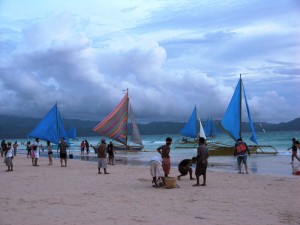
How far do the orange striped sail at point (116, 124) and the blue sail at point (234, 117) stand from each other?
9701 millimetres

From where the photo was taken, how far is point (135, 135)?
40875mm

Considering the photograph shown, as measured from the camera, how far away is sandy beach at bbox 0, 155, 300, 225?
26.0 feet

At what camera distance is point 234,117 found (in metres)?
29.4

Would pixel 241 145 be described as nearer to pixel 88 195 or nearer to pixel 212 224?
pixel 88 195

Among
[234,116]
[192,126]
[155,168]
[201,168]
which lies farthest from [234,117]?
[192,126]

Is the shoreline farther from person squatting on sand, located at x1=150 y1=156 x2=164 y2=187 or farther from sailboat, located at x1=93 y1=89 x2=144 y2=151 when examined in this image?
person squatting on sand, located at x1=150 y1=156 x2=164 y2=187

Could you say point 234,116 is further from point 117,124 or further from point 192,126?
point 192,126

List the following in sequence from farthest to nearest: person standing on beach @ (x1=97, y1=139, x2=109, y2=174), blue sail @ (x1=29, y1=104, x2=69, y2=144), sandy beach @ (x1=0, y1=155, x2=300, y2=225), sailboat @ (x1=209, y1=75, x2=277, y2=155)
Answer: sailboat @ (x1=209, y1=75, x2=277, y2=155)
blue sail @ (x1=29, y1=104, x2=69, y2=144)
person standing on beach @ (x1=97, y1=139, x2=109, y2=174)
sandy beach @ (x1=0, y1=155, x2=300, y2=225)

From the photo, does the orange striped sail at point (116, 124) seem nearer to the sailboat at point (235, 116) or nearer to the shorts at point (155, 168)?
the sailboat at point (235, 116)

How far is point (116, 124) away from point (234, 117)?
10775 mm

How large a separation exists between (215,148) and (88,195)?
79.2ft

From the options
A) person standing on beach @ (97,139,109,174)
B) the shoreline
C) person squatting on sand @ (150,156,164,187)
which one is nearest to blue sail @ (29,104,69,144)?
the shoreline

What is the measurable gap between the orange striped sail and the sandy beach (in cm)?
1995

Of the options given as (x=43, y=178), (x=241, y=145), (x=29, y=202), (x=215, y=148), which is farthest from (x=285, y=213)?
(x=215, y=148)
